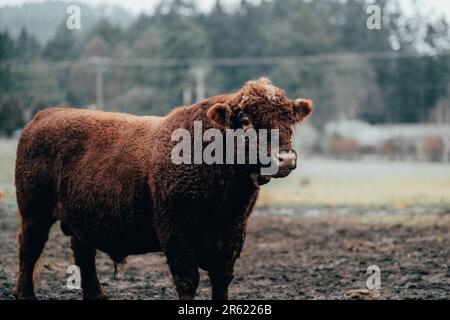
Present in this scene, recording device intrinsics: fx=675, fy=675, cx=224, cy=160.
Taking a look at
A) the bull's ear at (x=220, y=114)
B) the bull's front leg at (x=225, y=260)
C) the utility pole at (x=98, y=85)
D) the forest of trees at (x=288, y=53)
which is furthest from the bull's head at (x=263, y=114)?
the forest of trees at (x=288, y=53)

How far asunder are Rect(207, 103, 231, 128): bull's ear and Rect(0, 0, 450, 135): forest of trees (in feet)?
83.4

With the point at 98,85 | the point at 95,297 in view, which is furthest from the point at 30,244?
the point at 98,85

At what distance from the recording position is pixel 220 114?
5.29m

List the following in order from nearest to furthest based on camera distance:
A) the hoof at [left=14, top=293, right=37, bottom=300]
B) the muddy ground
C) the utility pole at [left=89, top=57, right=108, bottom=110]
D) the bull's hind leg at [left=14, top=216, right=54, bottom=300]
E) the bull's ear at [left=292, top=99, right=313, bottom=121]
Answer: the bull's ear at [left=292, top=99, right=313, bottom=121] → the hoof at [left=14, top=293, right=37, bottom=300] → the bull's hind leg at [left=14, top=216, right=54, bottom=300] → the muddy ground → the utility pole at [left=89, top=57, right=108, bottom=110]

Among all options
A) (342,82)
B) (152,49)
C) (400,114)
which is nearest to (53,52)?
(152,49)

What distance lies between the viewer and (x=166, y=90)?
41.0 metres

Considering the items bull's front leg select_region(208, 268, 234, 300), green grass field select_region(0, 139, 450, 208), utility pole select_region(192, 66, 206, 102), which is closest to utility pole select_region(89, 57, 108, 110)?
utility pole select_region(192, 66, 206, 102)

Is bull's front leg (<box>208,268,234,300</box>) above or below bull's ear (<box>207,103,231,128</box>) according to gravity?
below

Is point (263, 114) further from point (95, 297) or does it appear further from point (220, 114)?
point (95, 297)

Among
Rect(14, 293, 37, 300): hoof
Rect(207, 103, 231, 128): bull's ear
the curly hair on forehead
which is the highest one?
the curly hair on forehead

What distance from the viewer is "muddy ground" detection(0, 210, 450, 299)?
24.3ft

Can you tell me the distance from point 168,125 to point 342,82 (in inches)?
2109

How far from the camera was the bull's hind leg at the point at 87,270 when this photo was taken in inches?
274

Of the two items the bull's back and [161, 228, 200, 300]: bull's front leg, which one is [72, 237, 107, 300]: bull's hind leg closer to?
the bull's back
